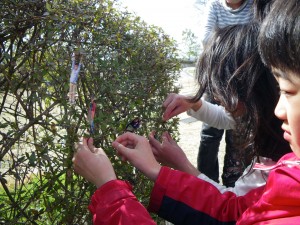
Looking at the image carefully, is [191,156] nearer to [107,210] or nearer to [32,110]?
[32,110]

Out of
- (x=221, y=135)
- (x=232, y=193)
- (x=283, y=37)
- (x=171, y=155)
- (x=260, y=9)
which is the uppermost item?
(x=260, y=9)

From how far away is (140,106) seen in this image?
204 cm

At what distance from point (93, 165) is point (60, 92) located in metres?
0.35

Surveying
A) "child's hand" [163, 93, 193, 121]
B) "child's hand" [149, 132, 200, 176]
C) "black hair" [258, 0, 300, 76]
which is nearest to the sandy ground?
"child's hand" [163, 93, 193, 121]

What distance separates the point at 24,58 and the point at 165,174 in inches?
29.5

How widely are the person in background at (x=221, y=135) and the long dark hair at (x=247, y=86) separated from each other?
1.40 meters

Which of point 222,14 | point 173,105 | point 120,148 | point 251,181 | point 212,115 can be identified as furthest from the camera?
point 222,14

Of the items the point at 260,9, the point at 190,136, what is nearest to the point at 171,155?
the point at 260,9

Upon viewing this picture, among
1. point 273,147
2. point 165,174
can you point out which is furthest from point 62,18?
point 273,147

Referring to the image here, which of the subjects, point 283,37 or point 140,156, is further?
point 140,156

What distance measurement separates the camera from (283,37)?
1219mm

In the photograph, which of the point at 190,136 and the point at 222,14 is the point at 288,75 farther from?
the point at 190,136

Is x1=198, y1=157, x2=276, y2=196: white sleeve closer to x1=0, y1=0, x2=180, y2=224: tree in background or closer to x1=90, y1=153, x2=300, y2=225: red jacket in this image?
x1=90, y1=153, x2=300, y2=225: red jacket

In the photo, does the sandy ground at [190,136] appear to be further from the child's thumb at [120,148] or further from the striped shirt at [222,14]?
the child's thumb at [120,148]
